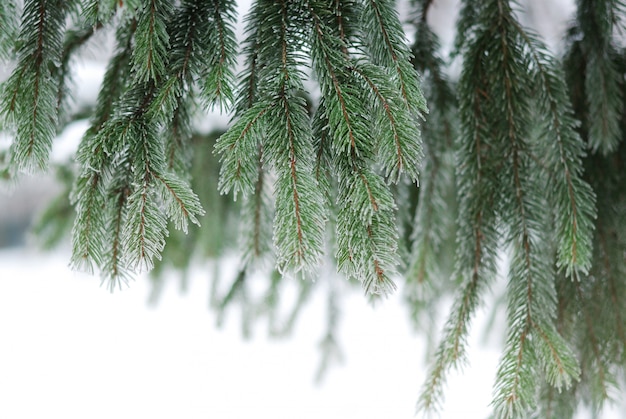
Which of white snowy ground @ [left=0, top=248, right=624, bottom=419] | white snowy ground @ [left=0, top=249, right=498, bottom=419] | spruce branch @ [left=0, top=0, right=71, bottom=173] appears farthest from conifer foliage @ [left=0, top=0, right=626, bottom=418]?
white snowy ground @ [left=0, top=248, right=624, bottom=419]

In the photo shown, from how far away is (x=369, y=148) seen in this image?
782mm

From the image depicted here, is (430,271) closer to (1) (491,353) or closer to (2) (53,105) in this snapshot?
(2) (53,105)

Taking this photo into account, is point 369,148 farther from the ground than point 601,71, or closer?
closer

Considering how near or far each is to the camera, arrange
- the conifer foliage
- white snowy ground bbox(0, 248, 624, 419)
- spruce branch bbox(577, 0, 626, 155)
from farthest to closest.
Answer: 1. white snowy ground bbox(0, 248, 624, 419)
2. spruce branch bbox(577, 0, 626, 155)
3. the conifer foliage

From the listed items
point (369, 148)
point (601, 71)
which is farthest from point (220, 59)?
point (601, 71)

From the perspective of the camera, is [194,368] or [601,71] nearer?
[601,71]

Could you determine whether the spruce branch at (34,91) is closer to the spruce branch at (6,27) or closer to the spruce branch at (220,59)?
the spruce branch at (6,27)

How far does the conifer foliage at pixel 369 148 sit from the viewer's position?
762 mm

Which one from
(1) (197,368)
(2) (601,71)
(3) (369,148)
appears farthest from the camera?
(1) (197,368)

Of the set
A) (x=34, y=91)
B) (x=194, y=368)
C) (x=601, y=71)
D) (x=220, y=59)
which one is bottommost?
(x=194, y=368)

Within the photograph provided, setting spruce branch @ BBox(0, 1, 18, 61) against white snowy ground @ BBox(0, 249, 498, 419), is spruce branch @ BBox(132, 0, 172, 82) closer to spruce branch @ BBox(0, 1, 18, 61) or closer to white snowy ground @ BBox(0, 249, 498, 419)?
spruce branch @ BBox(0, 1, 18, 61)

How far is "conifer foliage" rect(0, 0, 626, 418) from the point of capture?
762mm

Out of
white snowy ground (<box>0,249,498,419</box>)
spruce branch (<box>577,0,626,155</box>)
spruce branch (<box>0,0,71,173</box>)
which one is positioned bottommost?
white snowy ground (<box>0,249,498,419</box>)

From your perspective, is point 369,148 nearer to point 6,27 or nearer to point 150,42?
point 150,42
